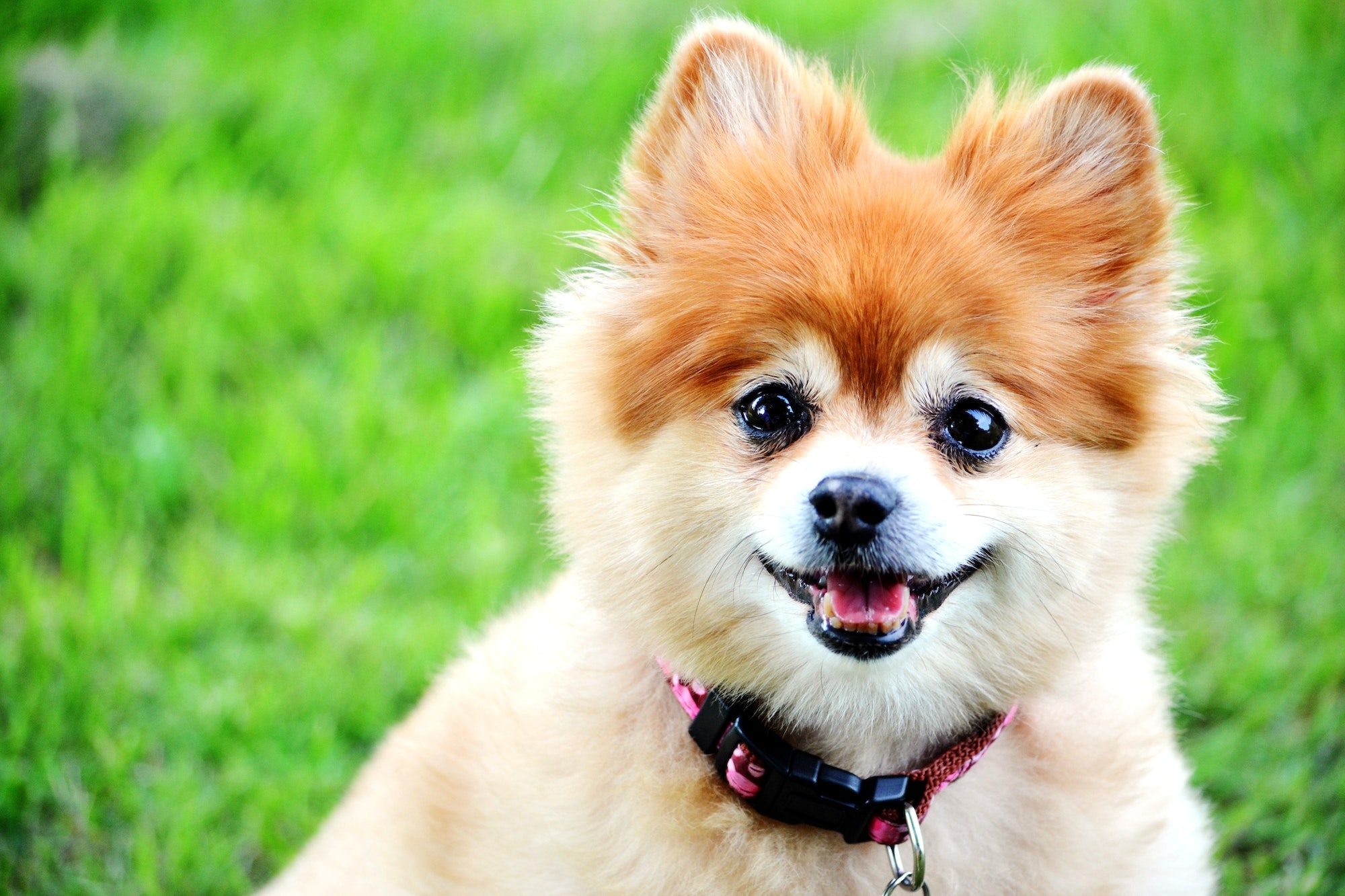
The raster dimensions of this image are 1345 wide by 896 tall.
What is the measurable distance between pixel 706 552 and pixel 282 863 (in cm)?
193

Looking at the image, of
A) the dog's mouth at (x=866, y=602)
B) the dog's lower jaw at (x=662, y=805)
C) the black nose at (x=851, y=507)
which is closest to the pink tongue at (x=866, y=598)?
the dog's mouth at (x=866, y=602)

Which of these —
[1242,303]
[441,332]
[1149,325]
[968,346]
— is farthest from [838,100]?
[1242,303]

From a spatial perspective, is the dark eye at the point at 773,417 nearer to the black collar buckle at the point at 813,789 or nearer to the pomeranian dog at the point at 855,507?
the pomeranian dog at the point at 855,507

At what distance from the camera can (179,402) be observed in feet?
16.1

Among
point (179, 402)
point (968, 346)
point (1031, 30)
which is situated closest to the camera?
point (968, 346)

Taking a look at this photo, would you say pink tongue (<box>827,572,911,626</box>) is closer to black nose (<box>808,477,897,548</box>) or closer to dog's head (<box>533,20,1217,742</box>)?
dog's head (<box>533,20,1217,742</box>)

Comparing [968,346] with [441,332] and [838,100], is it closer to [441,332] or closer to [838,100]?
[838,100]

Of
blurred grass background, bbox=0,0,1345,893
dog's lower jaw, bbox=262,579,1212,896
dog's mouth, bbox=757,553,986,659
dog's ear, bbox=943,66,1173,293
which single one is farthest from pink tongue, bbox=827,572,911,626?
blurred grass background, bbox=0,0,1345,893

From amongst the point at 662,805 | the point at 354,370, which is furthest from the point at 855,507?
the point at 354,370

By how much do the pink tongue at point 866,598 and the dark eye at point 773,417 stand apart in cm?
31

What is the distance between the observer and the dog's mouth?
2320 mm

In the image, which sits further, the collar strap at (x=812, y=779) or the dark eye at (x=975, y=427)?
the dark eye at (x=975, y=427)

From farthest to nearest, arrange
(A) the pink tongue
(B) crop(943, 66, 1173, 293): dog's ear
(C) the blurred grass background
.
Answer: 1. (C) the blurred grass background
2. (B) crop(943, 66, 1173, 293): dog's ear
3. (A) the pink tongue

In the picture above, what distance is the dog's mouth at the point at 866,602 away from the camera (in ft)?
7.61
